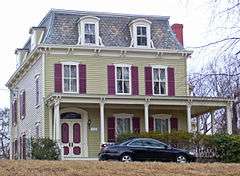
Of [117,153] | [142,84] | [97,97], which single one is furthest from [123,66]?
[117,153]

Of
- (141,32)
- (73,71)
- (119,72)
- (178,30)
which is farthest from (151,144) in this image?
(178,30)

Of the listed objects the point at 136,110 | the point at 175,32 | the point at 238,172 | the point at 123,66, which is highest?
the point at 175,32

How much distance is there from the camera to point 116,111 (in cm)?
3703

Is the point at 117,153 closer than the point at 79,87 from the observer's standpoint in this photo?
Yes

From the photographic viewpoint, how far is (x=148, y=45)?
3816 cm

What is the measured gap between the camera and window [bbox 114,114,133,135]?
36969 mm

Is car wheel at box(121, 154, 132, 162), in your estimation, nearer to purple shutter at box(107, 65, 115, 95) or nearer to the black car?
the black car

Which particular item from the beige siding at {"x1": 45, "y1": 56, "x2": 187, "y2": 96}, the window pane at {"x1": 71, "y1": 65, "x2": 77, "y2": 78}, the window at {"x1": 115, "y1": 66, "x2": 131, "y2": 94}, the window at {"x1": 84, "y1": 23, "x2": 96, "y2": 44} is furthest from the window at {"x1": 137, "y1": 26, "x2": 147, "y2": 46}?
the window pane at {"x1": 71, "y1": 65, "x2": 77, "y2": 78}

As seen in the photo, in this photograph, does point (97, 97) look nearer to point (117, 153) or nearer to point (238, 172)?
point (117, 153)

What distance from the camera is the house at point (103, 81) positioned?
3550 cm

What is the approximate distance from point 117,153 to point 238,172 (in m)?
7.35

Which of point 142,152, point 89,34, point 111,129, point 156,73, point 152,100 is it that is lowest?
point 142,152

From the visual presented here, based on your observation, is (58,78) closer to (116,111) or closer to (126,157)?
(116,111)

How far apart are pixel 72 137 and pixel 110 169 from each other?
1681cm
